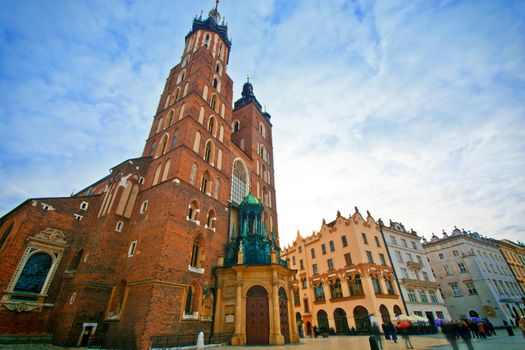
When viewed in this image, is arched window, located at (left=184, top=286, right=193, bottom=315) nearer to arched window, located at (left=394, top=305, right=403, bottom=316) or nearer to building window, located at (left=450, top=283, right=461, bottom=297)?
arched window, located at (left=394, top=305, right=403, bottom=316)

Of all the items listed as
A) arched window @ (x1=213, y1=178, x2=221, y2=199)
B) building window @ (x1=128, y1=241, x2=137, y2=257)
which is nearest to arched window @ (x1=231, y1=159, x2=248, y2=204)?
arched window @ (x1=213, y1=178, x2=221, y2=199)

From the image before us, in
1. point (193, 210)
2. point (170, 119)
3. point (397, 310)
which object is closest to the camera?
point (193, 210)

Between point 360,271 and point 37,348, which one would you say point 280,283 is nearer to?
point 37,348

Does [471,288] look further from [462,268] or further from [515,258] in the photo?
[515,258]

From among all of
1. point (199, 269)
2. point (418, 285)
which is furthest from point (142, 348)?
point (418, 285)

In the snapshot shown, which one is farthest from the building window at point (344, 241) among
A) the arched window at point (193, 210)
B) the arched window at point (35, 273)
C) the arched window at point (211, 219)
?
the arched window at point (35, 273)

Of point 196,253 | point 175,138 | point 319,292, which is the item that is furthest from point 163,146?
point 319,292

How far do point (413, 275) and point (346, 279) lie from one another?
493 inches

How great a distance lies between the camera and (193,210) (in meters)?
20.4

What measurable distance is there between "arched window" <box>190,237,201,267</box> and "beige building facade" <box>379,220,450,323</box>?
29.9m

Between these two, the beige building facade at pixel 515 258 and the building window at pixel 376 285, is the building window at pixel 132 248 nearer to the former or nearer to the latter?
the building window at pixel 376 285

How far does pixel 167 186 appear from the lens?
63.8ft

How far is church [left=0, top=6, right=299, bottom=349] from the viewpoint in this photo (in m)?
16.1

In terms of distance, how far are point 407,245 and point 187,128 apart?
39.2 metres
